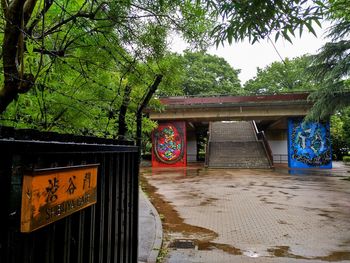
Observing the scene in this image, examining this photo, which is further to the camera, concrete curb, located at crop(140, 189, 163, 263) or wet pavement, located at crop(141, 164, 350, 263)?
wet pavement, located at crop(141, 164, 350, 263)

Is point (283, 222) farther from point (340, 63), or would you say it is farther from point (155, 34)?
point (340, 63)

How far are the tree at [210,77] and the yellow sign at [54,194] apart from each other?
120 feet

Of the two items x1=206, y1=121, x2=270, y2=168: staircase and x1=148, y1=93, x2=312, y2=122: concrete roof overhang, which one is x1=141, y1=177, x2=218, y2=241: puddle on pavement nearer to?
x1=148, y1=93, x2=312, y2=122: concrete roof overhang

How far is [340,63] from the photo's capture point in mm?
12180

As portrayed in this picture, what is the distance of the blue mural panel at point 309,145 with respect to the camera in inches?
884

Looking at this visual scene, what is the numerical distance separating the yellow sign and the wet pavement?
2.86 metres

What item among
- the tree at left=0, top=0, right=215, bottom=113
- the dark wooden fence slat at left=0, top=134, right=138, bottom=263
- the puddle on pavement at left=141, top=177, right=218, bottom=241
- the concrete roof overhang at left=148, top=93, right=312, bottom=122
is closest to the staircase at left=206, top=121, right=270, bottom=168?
the concrete roof overhang at left=148, top=93, right=312, bottom=122

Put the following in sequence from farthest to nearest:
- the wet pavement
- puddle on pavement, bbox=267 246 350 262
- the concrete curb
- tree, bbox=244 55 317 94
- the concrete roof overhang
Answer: tree, bbox=244 55 317 94, the concrete roof overhang, the wet pavement, puddle on pavement, bbox=267 246 350 262, the concrete curb

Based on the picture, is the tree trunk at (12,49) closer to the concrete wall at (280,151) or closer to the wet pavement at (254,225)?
the wet pavement at (254,225)

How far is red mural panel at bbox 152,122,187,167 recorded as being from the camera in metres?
24.4

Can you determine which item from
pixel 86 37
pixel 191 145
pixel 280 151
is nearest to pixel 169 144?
pixel 191 145

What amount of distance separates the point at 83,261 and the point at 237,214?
589 cm

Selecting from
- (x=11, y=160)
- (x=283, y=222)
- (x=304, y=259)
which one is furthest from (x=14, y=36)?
(x=283, y=222)

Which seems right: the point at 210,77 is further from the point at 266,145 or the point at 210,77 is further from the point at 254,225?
the point at 254,225
